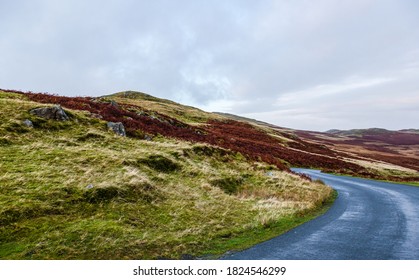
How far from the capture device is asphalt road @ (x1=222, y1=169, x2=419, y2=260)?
9.12m

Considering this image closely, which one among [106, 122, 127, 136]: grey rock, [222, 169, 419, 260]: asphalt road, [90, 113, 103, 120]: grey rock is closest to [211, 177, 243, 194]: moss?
[222, 169, 419, 260]: asphalt road

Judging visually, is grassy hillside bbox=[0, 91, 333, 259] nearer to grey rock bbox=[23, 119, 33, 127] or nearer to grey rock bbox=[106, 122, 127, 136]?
grey rock bbox=[23, 119, 33, 127]

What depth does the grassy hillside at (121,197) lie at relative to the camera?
32.9 feet

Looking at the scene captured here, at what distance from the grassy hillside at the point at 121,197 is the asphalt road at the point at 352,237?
96cm

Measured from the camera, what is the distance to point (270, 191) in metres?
20.5

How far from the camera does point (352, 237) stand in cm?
1096

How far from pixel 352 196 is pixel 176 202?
42.1ft

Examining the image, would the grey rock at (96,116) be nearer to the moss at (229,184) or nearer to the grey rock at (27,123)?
the grey rock at (27,123)

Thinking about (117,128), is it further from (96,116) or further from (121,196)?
(121,196)

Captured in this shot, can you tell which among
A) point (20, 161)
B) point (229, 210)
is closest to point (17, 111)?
point (20, 161)

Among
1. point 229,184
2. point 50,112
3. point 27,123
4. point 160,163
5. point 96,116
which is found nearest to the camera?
point 160,163

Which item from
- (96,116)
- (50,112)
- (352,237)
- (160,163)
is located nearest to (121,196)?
(160,163)

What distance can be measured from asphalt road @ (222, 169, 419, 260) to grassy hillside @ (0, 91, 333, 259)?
3.15 ft

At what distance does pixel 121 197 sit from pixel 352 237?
376 inches
